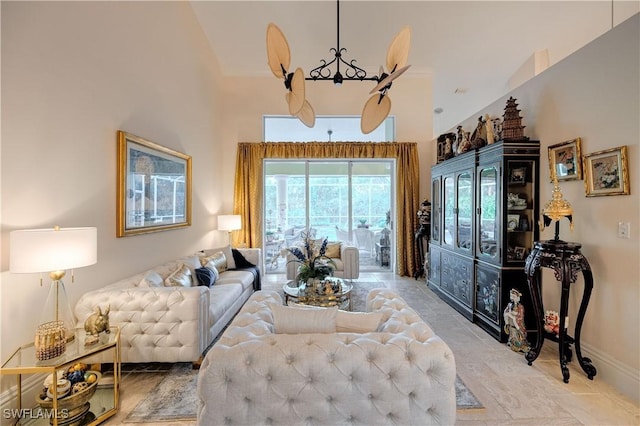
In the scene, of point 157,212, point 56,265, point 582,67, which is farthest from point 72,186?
point 582,67

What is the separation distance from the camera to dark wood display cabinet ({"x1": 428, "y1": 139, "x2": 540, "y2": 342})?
9.04ft

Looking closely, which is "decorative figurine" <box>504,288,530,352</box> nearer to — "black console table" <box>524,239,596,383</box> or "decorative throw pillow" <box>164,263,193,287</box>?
"black console table" <box>524,239,596,383</box>

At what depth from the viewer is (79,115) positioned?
2162 millimetres

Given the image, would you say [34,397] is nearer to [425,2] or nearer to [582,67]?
[582,67]

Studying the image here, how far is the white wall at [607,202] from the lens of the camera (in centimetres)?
193

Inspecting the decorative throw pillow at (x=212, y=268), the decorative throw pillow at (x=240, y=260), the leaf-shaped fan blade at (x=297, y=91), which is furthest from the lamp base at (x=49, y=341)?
the decorative throw pillow at (x=240, y=260)

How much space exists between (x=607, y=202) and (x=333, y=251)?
3.37m

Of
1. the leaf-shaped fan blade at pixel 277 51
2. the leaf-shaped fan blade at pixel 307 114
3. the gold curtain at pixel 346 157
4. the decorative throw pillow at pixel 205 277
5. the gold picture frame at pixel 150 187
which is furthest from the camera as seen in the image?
the gold curtain at pixel 346 157

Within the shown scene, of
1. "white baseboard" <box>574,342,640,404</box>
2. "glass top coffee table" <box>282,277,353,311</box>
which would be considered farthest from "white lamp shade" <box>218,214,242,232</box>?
"white baseboard" <box>574,342,640,404</box>

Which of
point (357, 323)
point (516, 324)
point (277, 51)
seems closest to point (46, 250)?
point (357, 323)

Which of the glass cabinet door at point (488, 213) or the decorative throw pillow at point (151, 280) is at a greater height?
the glass cabinet door at point (488, 213)

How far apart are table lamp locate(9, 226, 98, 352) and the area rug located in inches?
26.8

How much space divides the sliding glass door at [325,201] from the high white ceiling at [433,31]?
6.19 feet

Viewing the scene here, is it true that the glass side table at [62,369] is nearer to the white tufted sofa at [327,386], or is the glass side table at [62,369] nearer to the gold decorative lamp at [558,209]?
the white tufted sofa at [327,386]
